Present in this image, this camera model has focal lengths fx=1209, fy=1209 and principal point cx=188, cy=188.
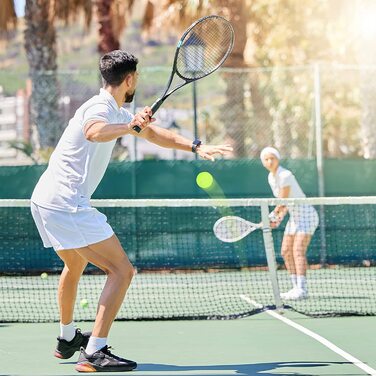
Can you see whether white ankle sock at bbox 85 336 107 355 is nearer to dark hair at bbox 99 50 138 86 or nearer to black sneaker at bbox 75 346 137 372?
black sneaker at bbox 75 346 137 372

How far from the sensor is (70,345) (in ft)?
24.8

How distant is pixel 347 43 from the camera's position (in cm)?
3700

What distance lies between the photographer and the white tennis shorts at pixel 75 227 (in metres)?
7.09

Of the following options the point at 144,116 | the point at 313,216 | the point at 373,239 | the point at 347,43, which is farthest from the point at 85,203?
the point at 347,43

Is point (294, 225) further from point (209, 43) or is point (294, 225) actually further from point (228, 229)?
point (209, 43)

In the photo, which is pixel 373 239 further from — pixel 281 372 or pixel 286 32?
pixel 286 32

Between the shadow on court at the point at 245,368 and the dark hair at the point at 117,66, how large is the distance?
5.67 ft

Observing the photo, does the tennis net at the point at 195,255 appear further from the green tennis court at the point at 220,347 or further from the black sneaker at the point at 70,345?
the black sneaker at the point at 70,345

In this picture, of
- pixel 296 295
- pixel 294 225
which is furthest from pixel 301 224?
pixel 296 295

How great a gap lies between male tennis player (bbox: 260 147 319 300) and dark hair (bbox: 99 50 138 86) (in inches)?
192

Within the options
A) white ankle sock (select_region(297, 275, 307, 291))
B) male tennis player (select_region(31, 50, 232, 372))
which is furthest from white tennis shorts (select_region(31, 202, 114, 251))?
white ankle sock (select_region(297, 275, 307, 291))

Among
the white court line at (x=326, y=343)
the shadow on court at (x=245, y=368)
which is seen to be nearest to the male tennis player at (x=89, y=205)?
the shadow on court at (x=245, y=368)

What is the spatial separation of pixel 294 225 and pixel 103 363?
5.34 m

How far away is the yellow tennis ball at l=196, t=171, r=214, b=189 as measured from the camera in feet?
53.9
